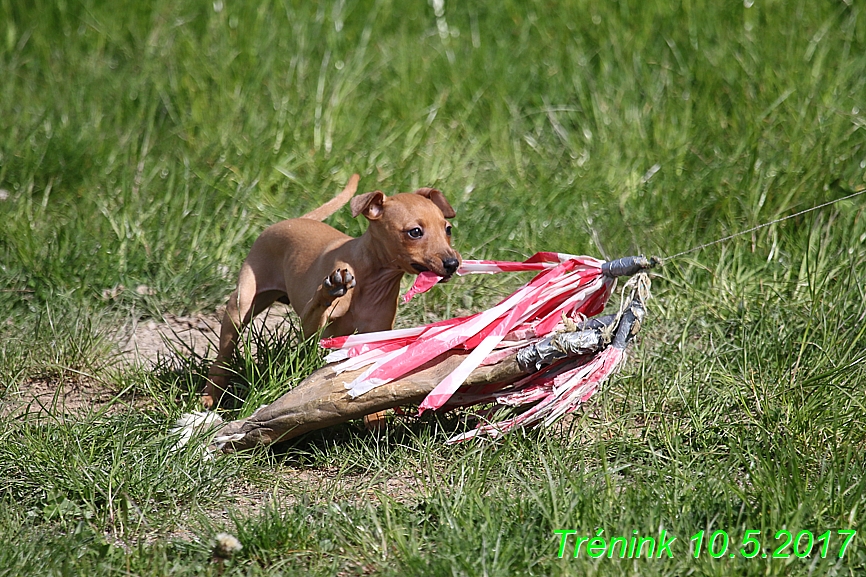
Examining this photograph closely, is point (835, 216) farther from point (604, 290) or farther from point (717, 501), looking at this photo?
point (717, 501)

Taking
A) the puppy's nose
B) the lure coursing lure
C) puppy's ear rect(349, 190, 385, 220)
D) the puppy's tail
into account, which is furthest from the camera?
the puppy's tail

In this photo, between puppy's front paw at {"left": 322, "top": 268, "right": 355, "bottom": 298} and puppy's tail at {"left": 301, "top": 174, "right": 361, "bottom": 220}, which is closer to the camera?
puppy's front paw at {"left": 322, "top": 268, "right": 355, "bottom": 298}

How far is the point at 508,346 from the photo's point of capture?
3.49 meters

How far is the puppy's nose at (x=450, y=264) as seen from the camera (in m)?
3.45

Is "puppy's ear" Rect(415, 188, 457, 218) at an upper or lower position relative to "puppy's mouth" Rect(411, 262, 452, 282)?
upper

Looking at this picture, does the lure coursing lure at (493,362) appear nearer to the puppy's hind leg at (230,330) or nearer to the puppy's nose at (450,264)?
the puppy's nose at (450,264)

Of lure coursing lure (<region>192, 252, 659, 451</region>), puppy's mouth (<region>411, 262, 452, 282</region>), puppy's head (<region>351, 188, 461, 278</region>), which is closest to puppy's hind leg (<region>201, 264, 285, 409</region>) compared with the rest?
lure coursing lure (<region>192, 252, 659, 451</region>)

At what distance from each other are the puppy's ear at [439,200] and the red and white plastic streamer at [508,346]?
274mm

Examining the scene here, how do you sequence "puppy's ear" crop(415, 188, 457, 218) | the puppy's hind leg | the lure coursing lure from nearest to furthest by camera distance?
the lure coursing lure, "puppy's ear" crop(415, 188, 457, 218), the puppy's hind leg

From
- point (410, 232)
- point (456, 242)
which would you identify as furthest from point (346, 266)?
point (456, 242)

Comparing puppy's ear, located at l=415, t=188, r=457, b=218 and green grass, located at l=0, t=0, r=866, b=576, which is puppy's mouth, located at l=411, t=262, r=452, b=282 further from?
green grass, located at l=0, t=0, r=866, b=576

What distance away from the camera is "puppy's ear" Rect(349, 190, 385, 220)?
3.55m

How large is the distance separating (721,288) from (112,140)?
356cm

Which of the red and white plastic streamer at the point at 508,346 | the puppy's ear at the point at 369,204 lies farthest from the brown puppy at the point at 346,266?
the red and white plastic streamer at the point at 508,346
